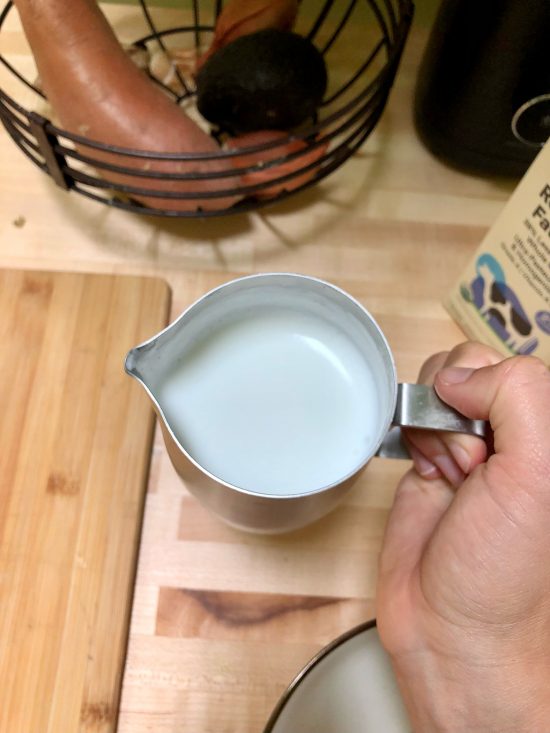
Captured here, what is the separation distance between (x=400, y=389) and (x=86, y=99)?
0.93 ft

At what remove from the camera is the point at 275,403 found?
0.36m

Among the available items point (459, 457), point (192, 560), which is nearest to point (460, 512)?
point (459, 457)

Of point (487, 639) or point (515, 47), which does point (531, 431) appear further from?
point (515, 47)

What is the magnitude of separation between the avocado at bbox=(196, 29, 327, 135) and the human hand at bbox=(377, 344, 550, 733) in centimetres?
24

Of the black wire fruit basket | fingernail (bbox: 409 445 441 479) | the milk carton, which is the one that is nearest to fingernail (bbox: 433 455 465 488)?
fingernail (bbox: 409 445 441 479)

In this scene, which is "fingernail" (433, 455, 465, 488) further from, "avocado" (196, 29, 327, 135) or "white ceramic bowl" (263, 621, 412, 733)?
"avocado" (196, 29, 327, 135)

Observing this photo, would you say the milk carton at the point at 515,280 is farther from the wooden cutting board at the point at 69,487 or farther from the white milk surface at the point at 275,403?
the wooden cutting board at the point at 69,487

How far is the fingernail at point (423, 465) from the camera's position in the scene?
35cm

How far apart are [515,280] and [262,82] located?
8.4 inches

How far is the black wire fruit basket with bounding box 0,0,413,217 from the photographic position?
1.31ft

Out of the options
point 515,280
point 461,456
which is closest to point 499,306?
point 515,280

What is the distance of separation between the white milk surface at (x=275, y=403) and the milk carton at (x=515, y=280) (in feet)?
0.37

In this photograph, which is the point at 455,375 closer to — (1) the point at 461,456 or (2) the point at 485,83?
(1) the point at 461,456

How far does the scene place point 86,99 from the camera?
0.41 meters
